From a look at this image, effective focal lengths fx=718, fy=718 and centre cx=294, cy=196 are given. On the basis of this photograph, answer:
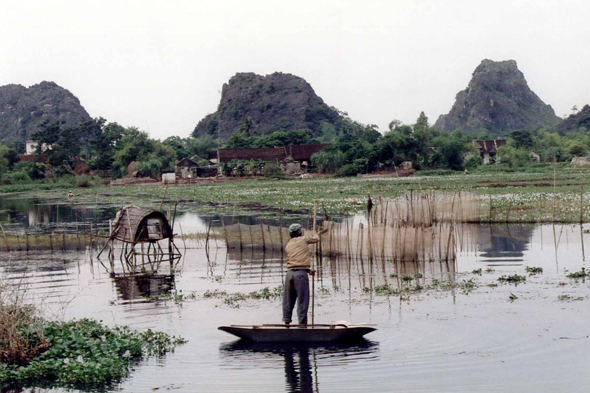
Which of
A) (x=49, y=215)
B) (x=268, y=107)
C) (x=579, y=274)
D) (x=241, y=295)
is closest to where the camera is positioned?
(x=241, y=295)

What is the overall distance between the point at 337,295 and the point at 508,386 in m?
5.82

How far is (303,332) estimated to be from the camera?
10.3 m

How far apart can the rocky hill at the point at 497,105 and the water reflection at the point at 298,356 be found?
5416 inches

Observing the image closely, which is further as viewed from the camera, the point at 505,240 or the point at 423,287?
the point at 505,240

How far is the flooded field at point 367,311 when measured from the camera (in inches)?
355

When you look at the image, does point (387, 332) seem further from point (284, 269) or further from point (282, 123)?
point (282, 123)

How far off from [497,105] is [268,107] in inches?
1881

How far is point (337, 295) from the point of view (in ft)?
46.1

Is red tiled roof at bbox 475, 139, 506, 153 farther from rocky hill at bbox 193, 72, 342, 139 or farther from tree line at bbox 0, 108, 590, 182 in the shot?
rocky hill at bbox 193, 72, 342, 139

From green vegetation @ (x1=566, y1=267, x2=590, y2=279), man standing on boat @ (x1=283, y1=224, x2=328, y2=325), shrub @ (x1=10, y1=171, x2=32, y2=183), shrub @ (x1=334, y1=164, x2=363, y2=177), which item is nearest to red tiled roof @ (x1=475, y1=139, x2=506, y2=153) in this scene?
shrub @ (x1=334, y1=164, x2=363, y2=177)

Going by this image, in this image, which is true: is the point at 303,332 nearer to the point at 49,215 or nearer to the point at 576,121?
the point at 49,215

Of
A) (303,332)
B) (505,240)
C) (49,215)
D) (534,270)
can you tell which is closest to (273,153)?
(49,215)

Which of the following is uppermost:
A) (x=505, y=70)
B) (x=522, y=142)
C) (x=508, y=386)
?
(x=505, y=70)

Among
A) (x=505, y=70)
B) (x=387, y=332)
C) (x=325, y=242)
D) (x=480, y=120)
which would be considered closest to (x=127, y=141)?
(x=325, y=242)
